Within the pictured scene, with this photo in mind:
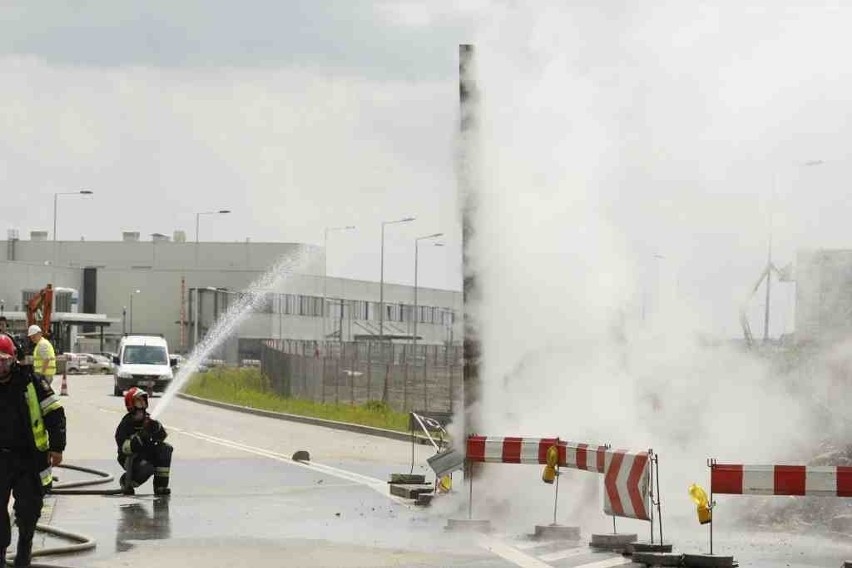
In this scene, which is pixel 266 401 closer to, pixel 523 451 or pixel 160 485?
pixel 160 485

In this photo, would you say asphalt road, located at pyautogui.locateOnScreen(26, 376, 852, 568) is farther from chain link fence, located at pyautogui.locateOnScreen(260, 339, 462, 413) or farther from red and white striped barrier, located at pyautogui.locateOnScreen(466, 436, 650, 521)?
chain link fence, located at pyautogui.locateOnScreen(260, 339, 462, 413)

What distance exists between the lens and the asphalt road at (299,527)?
40.6ft

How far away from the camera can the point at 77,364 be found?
78.6 meters

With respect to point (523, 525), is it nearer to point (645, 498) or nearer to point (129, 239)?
point (645, 498)

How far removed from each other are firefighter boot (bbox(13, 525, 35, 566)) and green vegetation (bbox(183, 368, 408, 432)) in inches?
820

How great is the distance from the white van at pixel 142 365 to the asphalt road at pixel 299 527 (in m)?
24.4

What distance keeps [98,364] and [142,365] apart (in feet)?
110

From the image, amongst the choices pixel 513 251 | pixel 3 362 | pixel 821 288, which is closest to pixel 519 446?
pixel 513 251

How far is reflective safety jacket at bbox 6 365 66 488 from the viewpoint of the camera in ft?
34.8

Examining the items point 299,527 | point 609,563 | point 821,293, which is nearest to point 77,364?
point 821,293

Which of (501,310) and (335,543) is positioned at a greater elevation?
(501,310)

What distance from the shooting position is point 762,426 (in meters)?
18.0

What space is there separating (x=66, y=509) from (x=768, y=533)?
7283 mm

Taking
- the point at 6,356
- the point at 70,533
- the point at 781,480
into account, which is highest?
the point at 6,356
